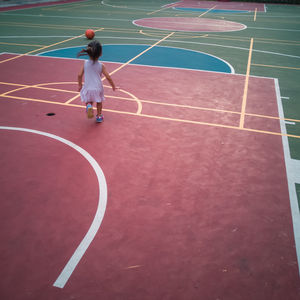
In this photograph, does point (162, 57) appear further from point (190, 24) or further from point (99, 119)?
point (190, 24)

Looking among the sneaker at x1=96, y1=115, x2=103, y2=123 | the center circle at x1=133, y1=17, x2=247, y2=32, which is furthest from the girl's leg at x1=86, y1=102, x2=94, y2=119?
the center circle at x1=133, y1=17, x2=247, y2=32

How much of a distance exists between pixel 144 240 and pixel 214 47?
11068 mm

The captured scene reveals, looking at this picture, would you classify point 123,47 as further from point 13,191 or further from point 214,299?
point 214,299

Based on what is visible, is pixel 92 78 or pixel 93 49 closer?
pixel 93 49

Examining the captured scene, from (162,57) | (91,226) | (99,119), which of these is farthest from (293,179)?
(162,57)

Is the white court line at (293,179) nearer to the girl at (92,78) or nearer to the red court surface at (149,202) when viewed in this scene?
the red court surface at (149,202)

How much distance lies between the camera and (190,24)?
1827 cm

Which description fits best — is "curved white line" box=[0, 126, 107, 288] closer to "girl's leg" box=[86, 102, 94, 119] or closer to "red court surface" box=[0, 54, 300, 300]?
"red court surface" box=[0, 54, 300, 300]

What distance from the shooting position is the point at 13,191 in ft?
13.2

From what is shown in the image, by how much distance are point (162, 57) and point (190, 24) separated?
29.0 ft

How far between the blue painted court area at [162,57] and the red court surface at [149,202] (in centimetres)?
332

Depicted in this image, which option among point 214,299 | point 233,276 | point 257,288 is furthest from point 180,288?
point 257,288

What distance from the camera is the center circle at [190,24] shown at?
16.8 m

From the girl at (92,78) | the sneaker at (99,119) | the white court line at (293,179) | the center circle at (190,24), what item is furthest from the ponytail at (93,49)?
the center circle at (190,24)
